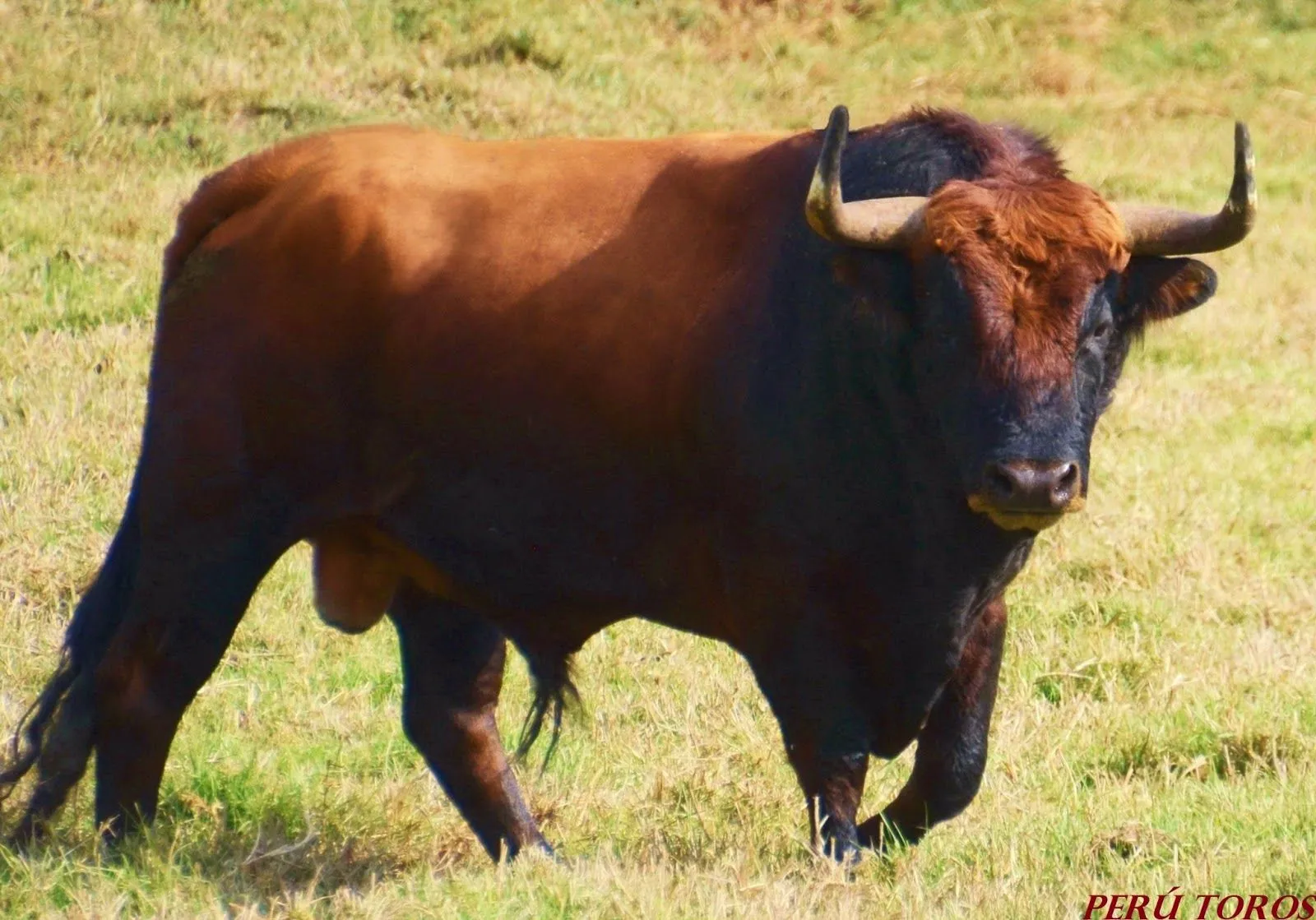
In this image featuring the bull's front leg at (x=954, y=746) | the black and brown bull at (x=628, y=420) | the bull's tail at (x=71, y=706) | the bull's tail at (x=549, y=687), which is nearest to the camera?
the black and brown bull at (x=628, y=420)

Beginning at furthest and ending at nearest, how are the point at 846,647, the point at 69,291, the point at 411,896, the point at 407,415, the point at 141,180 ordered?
the point at 141,180 → the point at 69,291 → the point at 407,415 → the point at 846,647 → the point at 411,896

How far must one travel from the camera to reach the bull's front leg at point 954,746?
5.07 m

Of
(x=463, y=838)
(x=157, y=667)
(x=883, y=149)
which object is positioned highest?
(x=883, y=149)

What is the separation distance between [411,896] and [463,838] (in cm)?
142

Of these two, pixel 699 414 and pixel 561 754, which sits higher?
pixel 699 414

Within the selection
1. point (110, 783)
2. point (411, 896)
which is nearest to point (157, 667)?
point (110, 783)

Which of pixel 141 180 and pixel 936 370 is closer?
pixel 936 370

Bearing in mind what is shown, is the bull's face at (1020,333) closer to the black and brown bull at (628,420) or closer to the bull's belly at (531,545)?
the black and brown bull at (628,420)

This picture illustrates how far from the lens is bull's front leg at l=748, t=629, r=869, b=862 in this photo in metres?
4.82

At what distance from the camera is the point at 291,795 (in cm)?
564

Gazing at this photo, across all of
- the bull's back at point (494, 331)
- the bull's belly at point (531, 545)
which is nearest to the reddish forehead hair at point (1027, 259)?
the bull's back at point (494, 331)

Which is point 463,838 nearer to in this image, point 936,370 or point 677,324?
point 677,324

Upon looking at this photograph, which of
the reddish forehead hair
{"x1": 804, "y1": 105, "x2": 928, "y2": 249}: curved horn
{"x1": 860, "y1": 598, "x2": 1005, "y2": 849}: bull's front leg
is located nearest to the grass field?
{"x1": 860, "y1": 598, "x2": 1005, "y2": 849}: bull's front leg

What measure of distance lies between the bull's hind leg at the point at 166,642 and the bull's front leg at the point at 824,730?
5.39ft
